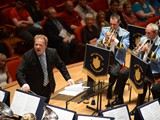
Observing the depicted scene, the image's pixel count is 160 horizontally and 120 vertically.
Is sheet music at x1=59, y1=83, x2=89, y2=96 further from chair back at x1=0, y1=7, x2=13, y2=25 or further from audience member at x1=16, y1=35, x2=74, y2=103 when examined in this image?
chair back at x1=0, y1=7, x2=13, y2=25

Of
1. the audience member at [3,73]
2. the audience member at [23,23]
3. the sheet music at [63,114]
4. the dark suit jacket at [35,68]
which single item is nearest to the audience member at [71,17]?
the audience member at [23,23]

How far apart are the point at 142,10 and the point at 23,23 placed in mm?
3249

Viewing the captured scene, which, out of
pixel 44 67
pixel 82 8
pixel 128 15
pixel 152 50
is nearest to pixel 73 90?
pixel 44 67

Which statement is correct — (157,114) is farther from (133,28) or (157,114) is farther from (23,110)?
(133,28)

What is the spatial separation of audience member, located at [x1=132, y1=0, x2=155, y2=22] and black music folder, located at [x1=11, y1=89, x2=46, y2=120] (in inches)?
222

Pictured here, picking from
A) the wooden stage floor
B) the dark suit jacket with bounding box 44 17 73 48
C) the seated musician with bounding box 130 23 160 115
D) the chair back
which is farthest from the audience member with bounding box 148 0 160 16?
the seated musician with bounding box 130 23 160 115

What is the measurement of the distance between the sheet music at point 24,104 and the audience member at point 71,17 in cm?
398

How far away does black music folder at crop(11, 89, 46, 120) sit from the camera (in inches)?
185

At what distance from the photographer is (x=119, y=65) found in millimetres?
6469

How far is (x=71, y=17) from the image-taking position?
884 centimetres

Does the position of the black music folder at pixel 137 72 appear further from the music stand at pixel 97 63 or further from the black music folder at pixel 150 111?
the black music folder at pixel 150 111

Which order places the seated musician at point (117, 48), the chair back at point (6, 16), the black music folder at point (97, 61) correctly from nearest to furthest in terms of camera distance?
1. the black music folder at point (97, 61)
2. the seated musician at point (117, 48)
3. the chair back at point (6, 16)

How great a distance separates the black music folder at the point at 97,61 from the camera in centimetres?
572

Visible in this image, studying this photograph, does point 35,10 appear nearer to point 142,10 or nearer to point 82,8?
point 82,8
